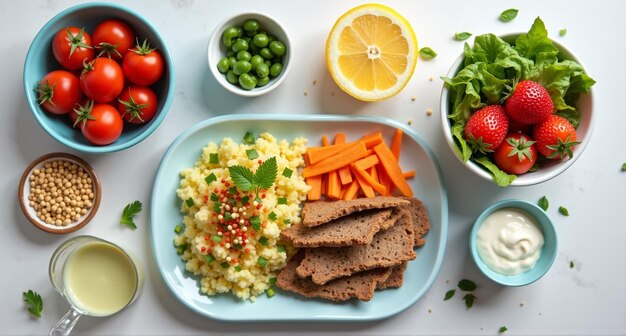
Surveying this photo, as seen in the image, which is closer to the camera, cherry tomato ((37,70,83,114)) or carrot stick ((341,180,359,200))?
cherry tomato ((37,70,83,114))

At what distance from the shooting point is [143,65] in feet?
7.08

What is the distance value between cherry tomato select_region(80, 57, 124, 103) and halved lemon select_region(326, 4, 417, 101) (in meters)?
0.91

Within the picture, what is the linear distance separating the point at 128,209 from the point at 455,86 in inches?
62.8

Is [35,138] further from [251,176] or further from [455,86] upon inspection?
[455,86]

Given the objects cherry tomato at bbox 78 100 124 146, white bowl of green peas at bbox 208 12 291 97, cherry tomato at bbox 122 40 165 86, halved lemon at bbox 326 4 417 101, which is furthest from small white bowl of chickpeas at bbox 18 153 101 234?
halved lemon at bbox 326 4 417 101

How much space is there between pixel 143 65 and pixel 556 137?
1.76 m

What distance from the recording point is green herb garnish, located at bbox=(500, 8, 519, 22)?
2445 millimetres

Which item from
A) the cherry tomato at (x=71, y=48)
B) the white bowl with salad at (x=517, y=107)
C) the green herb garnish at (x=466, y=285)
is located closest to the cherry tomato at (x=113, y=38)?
the cherry tomato at (x=71, y=48)

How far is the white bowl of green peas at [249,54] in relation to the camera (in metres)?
2.25

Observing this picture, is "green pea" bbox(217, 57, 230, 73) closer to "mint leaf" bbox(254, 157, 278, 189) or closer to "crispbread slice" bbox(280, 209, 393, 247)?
"mint leaf" bbox(254, 157, 278, 189)

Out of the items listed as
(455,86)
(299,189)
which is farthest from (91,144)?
(455,86)

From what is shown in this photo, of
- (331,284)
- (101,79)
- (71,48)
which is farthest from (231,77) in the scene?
(331,284)

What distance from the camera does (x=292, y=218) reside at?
2.36 m

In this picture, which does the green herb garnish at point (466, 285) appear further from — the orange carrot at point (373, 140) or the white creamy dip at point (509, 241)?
the orange carrot at point (373, 140)
